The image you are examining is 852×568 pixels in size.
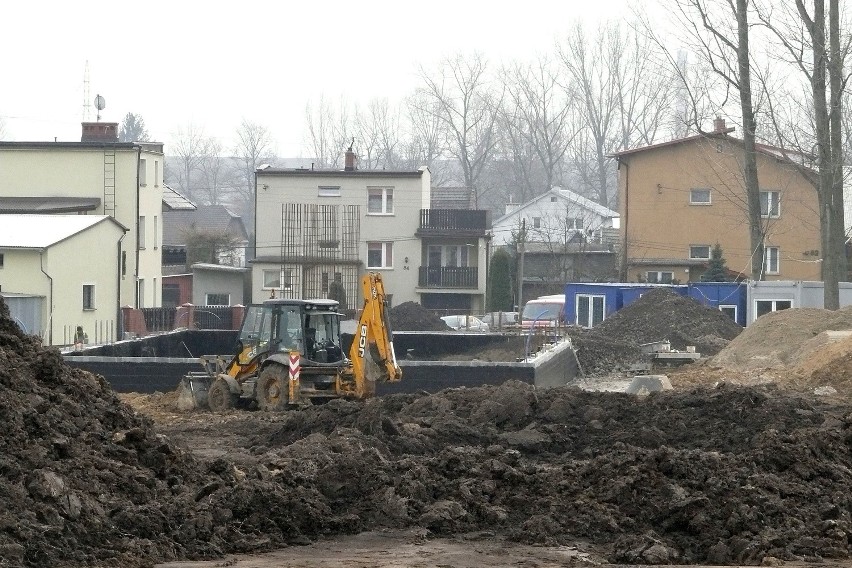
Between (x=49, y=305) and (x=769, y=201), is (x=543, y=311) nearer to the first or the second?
(x=769, y=201)

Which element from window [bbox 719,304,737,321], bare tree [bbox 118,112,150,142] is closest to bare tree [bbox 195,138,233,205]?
bare tree [bbox 118,112,150,142]

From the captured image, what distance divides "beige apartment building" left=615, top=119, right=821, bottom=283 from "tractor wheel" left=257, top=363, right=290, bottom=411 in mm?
31072

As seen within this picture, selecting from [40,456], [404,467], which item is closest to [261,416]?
[404,467]

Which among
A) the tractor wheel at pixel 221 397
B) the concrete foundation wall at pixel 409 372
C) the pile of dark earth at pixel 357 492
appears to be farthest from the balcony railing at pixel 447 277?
the pile of dark earth at pixel 357 492

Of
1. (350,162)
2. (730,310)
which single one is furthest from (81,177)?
(730,310)

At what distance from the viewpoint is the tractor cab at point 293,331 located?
60.5 feet

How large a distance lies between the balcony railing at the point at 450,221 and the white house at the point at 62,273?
15.9m

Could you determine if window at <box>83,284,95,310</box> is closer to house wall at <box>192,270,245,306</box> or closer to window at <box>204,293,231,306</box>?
house wall at <box>192,270,245,306</box>

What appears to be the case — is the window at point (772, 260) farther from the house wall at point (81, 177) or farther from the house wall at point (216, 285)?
the house wall at point (81, 177)

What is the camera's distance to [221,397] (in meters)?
18.8

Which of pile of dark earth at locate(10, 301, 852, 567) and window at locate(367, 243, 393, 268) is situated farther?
window at locate(367, 243, 393, 268)

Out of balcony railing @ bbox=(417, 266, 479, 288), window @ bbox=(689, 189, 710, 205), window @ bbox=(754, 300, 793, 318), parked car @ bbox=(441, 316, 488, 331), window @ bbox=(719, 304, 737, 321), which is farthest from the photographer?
balcony railing @ bbox=(417, 266, 479, 288)

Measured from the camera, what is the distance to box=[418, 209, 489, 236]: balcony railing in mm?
50094

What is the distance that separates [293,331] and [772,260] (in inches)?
1324
